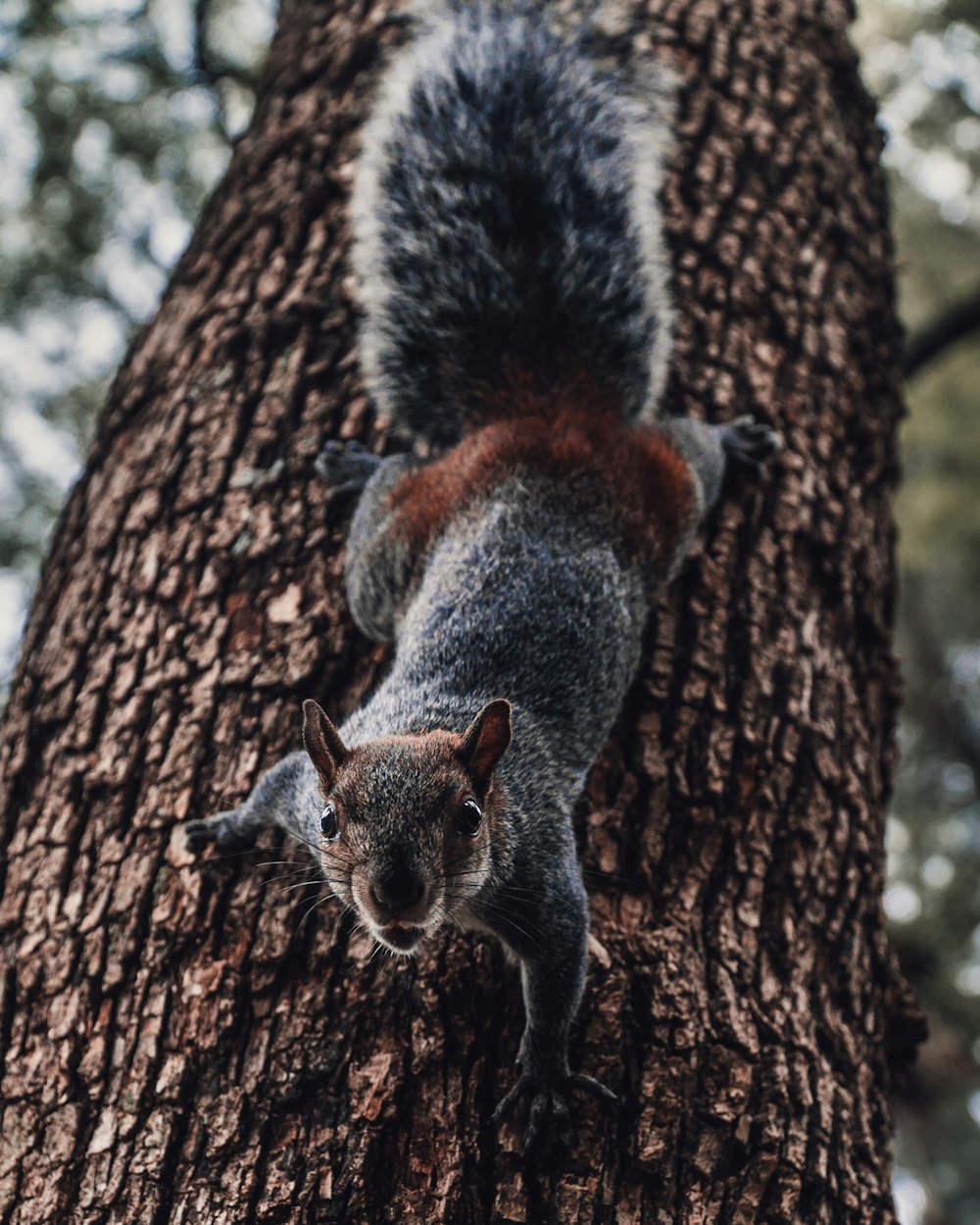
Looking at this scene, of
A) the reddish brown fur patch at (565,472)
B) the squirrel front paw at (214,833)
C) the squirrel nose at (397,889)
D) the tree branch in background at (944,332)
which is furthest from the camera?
the tree branch in background at (944,332)

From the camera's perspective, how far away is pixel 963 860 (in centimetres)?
995

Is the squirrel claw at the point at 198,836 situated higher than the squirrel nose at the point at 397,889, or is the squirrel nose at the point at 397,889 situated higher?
the squirrel claw at the point at 198,836

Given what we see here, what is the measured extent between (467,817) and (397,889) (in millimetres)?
220

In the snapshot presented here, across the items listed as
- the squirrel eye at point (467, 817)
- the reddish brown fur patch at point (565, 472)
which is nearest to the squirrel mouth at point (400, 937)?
the squirrel eye at point (467, 817)

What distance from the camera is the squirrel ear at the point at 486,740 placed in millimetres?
1857

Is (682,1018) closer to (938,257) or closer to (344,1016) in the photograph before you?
(344,1016)

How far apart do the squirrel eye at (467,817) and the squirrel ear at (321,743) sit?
23 cm

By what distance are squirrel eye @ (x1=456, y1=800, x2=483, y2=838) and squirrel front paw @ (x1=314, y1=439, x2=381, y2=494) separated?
1075mm

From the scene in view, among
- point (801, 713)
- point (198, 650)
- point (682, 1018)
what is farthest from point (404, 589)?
point (682, 1018)

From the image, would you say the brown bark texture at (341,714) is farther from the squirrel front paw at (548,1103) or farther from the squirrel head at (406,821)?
the squirrel head at (406,821)

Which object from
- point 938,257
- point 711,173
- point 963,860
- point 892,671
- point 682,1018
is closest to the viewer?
point 682,1018

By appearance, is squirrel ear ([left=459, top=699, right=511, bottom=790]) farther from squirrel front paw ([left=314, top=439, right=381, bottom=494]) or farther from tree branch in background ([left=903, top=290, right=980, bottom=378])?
tree branch in background ([left=903, top=290, right=980, bottom=378])

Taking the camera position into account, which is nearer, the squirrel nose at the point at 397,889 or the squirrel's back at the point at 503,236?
the squirrel nose at the point at 397,889

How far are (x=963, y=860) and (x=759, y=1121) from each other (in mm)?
9061
